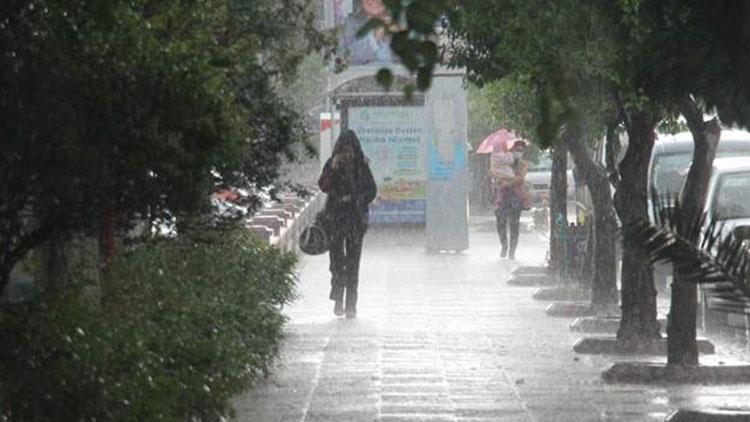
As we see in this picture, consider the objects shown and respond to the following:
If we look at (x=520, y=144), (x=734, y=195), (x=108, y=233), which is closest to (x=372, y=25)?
(x=108, y=233)

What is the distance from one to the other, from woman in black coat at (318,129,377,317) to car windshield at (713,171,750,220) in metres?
3.88

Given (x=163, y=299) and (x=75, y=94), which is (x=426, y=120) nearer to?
(x=163, y=299)

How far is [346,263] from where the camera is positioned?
799 inches

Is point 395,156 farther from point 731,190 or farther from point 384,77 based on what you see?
point 384,77

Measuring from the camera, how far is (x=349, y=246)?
66.3 ft

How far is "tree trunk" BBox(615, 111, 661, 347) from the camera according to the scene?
1575cm

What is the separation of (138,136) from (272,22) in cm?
468

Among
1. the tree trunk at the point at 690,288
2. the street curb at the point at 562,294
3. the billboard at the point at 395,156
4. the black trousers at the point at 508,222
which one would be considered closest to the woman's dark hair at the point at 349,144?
the street curb at the point at 562,294

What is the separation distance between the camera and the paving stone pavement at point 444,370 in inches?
486

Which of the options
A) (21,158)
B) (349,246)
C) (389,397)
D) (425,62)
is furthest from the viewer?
(349,246)

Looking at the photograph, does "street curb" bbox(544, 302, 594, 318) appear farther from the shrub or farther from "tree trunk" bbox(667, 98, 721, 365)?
the shrub

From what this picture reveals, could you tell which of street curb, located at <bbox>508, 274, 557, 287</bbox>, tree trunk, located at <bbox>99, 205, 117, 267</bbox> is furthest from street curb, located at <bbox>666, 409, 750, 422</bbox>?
street curb, located at <bbox>508, 274, 557, 287</bbox>

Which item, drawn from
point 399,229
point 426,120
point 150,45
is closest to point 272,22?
point 150,45

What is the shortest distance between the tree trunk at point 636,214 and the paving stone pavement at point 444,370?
0.40 metres
